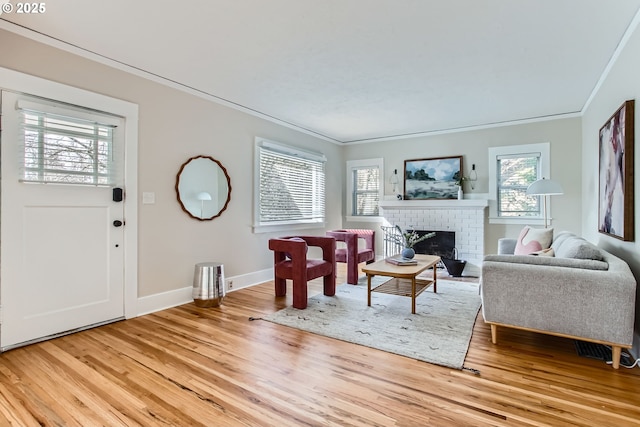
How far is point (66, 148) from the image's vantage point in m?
2.87

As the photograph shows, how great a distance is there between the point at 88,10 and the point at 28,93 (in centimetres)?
90

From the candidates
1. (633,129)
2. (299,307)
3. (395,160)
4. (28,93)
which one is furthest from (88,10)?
(395,160)

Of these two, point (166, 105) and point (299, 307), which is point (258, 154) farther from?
point (299, 307)

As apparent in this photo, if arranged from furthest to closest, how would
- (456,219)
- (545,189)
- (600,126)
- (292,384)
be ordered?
(456,219) < (545,189) < (600,126) < (292,384)

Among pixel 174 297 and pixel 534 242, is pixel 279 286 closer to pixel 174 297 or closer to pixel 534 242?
pixel 174 297

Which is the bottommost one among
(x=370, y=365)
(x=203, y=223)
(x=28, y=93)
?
(x=370, y=365)

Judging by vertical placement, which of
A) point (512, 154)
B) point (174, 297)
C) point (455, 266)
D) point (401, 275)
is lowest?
point (174, 297)

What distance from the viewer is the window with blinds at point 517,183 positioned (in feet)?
17.1

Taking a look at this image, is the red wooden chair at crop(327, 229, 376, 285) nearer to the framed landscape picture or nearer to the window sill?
the window sill

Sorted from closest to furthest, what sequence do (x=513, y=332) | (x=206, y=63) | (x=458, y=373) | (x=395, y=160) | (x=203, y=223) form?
(x=458, y=373)
(x=513, y=332)
(x=206, y=63)
(x=203, y=223)
(x=395, y=160)

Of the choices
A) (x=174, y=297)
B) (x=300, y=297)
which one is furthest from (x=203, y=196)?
(x=300, y=297)

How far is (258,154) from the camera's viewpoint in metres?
4.81

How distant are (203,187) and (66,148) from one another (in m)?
1.44

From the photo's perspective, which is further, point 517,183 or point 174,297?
point 517,183
